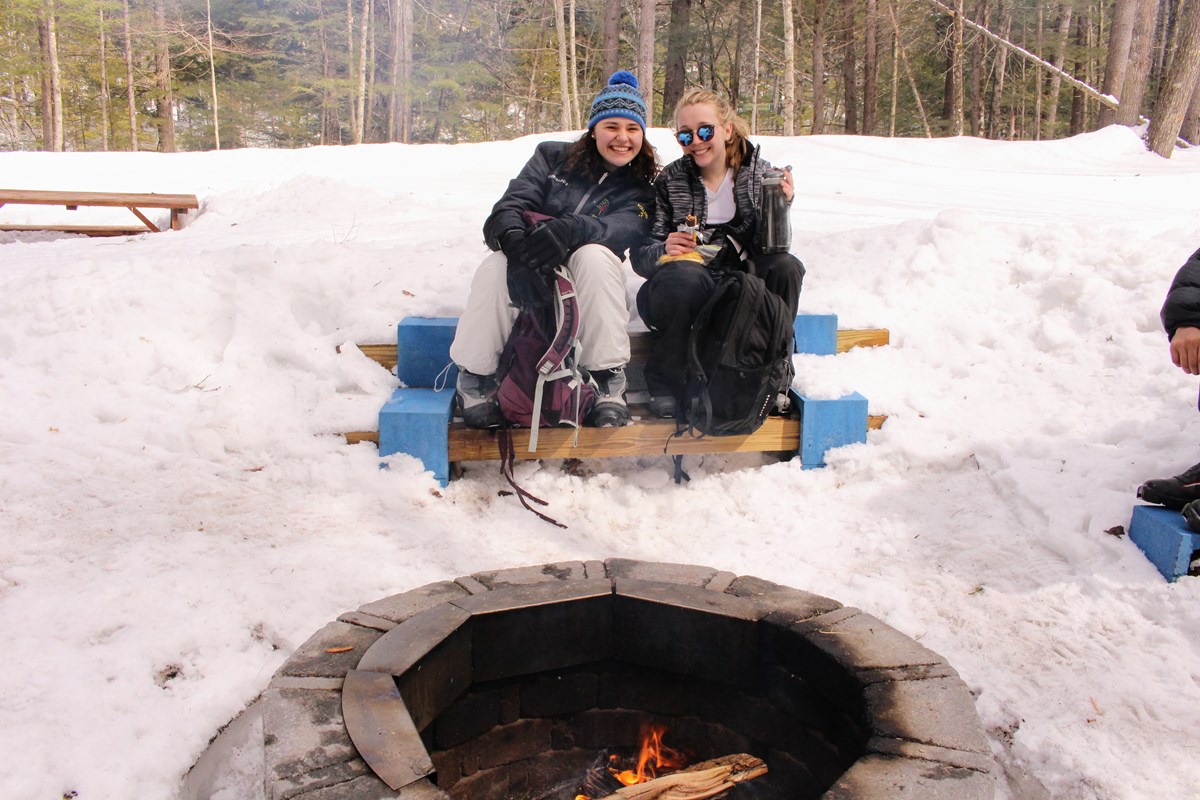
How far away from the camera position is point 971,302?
474 cm

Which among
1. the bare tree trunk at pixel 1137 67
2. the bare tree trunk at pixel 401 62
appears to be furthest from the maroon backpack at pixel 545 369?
the bare tree trunk at pixel 401 62

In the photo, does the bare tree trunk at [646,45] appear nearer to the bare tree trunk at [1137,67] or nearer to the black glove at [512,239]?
the bare tree trunk at [1137,67]

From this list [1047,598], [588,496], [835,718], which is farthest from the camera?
[588,496]

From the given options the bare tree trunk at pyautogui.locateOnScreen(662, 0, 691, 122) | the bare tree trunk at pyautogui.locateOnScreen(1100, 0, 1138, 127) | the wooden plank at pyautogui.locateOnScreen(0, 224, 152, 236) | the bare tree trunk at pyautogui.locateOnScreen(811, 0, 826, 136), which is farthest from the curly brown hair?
the bare tree trunk at pyautogui.locateOnScreen(811, 0, 826, 136)

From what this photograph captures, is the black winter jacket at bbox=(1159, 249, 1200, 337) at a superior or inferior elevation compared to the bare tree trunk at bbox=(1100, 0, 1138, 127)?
inferior

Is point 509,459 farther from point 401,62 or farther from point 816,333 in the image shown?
point 401,62

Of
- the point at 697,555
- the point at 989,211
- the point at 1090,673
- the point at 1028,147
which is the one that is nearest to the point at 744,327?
the point at 697,555

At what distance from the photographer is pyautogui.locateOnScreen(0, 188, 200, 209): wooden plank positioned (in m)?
8.09

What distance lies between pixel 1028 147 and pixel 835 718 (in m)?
12.2

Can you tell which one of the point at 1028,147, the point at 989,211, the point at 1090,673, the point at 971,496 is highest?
the point at 1028,147

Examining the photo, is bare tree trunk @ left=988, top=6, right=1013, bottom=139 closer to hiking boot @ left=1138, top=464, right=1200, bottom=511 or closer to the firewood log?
hiking boot @ left=1138, top=464, right=1200, bottom=511

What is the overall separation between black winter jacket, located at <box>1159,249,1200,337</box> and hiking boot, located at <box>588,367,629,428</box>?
6.70 feet

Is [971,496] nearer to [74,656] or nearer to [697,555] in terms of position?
[697,555]

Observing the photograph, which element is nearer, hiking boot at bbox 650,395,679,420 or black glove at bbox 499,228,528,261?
black glove at bbox 499,228,528,261
